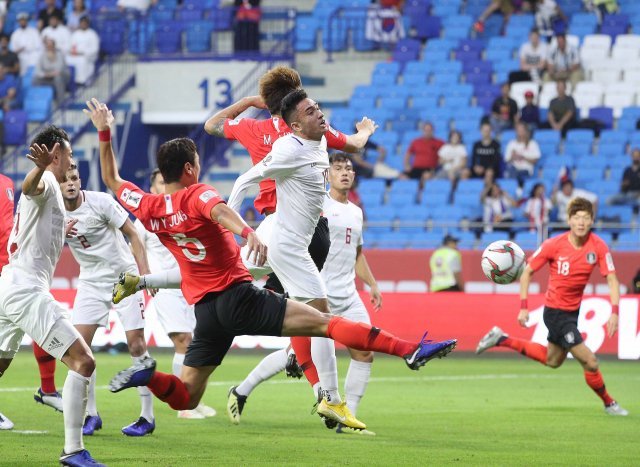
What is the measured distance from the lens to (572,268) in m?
13.7

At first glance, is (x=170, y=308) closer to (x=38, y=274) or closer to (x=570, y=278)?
(x=38, y=274)

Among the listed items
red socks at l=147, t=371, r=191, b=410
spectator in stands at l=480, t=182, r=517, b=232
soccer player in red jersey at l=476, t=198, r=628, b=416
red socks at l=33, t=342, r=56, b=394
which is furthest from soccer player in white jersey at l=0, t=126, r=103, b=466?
spectator in stands at l=480, t=182, r=517, b=232

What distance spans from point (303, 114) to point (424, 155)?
1555 cm

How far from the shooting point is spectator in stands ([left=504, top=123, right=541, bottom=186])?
24.2m

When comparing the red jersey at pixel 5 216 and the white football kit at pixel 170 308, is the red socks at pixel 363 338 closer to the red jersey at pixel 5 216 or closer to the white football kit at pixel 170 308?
the red jersey at pixel 5 216

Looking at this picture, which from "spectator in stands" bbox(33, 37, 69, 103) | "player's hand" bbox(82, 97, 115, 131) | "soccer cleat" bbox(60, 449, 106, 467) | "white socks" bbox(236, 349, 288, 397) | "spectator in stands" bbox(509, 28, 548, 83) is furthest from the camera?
"spectator in stands" bbox(33, 37, 69, 103)

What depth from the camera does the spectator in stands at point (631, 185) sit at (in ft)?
75.1

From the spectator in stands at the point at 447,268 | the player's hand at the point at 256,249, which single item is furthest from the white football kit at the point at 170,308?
the spectator in stands at the point at 447,268

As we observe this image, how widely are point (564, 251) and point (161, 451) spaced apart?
5.85 meters

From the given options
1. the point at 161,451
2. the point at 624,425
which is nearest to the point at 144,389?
the point at 161,451

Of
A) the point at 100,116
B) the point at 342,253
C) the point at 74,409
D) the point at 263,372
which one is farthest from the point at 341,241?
the point at 74,409

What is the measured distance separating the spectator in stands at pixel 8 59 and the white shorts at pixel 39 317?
2203 cm

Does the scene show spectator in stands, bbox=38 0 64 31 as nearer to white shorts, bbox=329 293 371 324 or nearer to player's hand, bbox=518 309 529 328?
player's hand, bbox=518 309 529 328

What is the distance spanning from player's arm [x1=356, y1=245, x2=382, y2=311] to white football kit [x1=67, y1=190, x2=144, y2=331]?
234 cm
